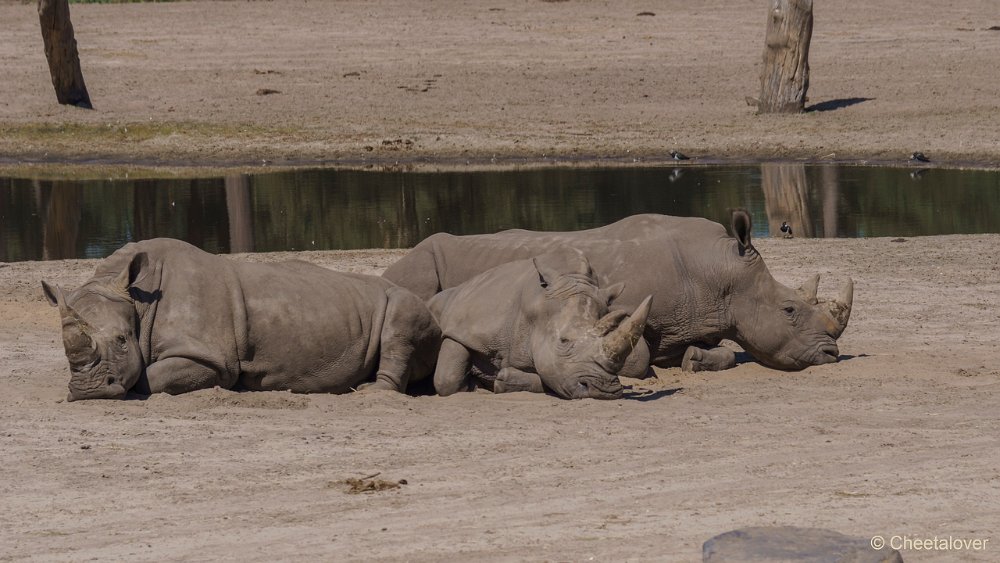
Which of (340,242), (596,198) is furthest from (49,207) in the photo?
(596,198)

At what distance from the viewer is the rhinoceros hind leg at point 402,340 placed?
31.0ft

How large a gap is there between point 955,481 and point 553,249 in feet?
12.4

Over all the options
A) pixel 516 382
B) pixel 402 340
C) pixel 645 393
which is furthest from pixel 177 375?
pixel 645 393

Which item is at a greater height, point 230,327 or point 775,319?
point 230,327

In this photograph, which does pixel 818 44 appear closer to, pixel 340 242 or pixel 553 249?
pixel 340 242

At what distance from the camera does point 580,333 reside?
28.9 ft

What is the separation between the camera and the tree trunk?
25.8 m

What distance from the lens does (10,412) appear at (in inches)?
328

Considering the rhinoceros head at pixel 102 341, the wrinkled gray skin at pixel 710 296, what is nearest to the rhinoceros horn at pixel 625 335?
the wrinkled gray skin at pixel 710 296

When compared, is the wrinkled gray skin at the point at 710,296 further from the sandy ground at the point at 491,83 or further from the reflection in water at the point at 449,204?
the sandy ground at the point at 491,83

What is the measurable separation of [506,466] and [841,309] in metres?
3.80

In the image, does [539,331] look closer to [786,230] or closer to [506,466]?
[506,466]

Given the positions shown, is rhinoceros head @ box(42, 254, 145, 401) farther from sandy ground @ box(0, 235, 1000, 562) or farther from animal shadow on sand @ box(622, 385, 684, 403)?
animal shadow on sand @ box(622, 385, 684, 403)

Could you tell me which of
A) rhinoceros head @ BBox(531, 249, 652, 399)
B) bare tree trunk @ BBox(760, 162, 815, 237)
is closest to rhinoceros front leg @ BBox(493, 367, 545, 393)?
rhinoceros head @ BBox(531, 249, 652, 399)
